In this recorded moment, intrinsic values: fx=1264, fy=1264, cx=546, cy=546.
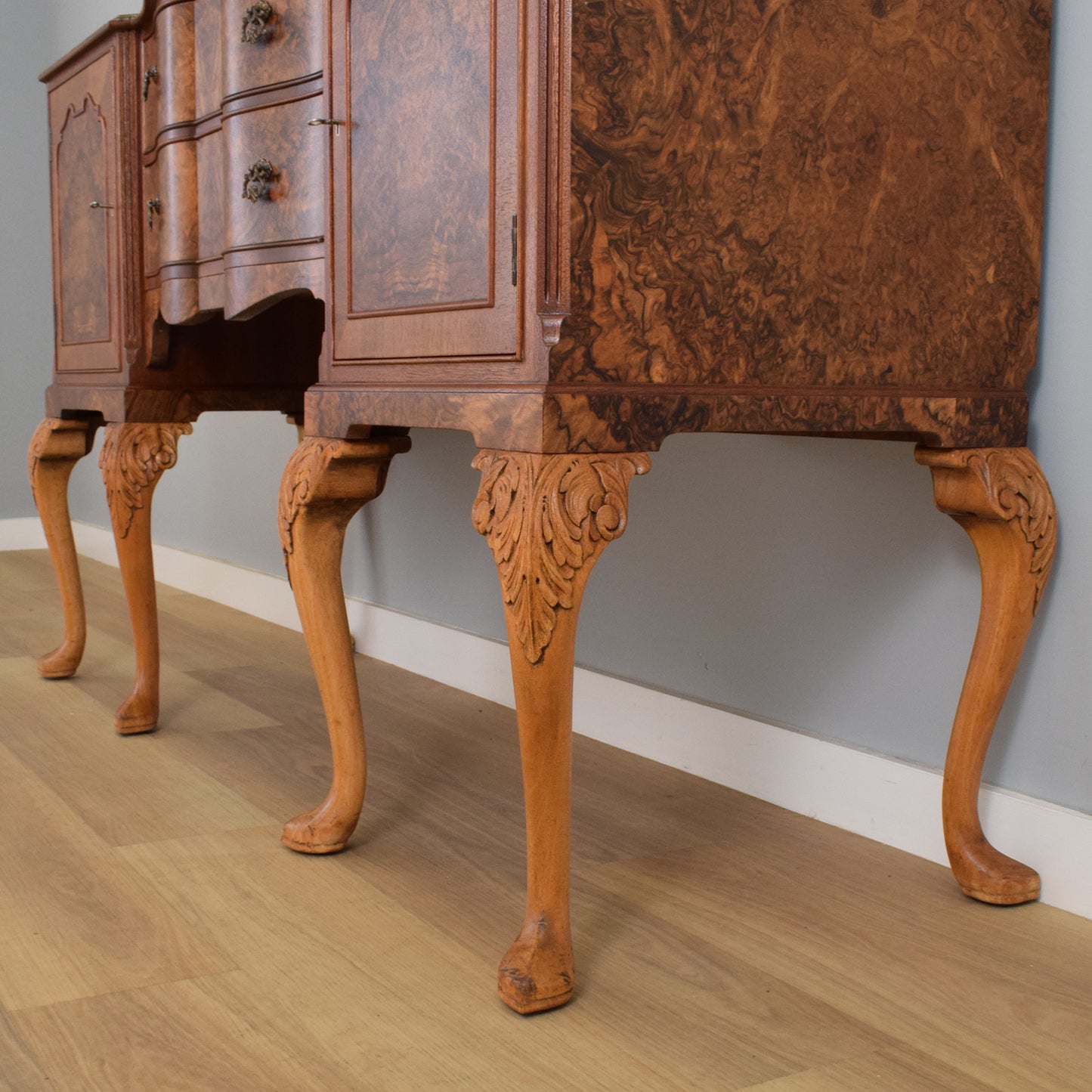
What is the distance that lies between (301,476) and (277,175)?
1.06ft

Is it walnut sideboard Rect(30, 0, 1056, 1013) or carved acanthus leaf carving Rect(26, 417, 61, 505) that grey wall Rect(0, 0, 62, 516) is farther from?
walnut sideboard Rect(30, 0, 1056, 1013)

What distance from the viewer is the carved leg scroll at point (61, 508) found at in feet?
7.09

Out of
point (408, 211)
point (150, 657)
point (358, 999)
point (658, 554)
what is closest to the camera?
point (358, 999)

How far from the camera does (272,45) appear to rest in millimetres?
1342

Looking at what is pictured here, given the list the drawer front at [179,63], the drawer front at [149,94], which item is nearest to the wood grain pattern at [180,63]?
the drawer front at [179,63]

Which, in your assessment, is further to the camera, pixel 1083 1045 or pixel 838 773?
pixel 838 773

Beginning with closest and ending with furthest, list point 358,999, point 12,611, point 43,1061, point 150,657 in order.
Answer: point 43,1061
point 358,999
point 150,657
point 12,611

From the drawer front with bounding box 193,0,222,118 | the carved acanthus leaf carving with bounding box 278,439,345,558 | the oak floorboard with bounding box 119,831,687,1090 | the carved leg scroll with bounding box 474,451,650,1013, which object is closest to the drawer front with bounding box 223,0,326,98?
the drawer front with bounding box 193,0,222,118

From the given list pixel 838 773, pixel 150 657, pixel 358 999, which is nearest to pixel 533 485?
pixel 358 999

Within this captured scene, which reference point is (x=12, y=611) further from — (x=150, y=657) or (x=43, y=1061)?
(x=43, y=1061)

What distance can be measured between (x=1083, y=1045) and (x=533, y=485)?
0.61 meters

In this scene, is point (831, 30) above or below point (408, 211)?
above

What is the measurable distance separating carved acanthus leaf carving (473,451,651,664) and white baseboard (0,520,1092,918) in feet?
1.99

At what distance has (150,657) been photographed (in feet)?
6.36
